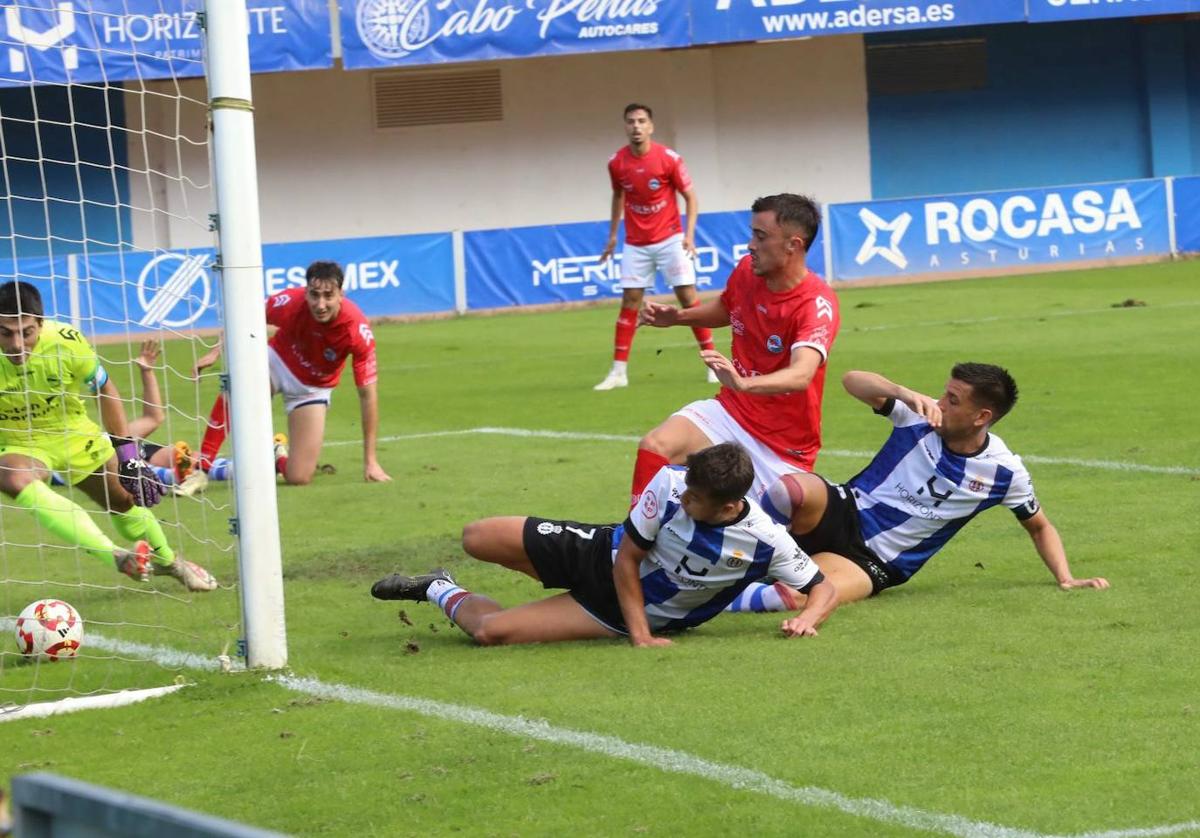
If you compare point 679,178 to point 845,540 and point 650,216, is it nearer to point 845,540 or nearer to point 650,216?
Answer: point 650,216

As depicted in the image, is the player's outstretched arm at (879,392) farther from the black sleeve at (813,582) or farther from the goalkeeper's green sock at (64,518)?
the goalkeeper's green sock at (64,518)

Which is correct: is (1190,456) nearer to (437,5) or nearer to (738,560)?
(738,560)

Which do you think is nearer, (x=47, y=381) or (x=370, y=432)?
(x=47, y=381)

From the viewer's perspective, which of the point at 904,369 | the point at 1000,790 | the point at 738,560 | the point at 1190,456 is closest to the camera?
the point at 1000,790

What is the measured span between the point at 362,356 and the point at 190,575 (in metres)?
3.66

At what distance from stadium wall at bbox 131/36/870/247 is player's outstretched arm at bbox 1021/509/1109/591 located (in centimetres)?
2300

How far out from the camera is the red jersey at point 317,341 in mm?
11312

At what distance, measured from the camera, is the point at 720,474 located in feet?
20.0

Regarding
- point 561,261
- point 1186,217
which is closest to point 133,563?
point 561,261

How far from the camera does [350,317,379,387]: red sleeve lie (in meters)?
11.3

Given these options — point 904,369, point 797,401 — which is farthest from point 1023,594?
point 904,369

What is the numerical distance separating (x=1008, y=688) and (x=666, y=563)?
4.44ft

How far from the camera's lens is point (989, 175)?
32094 millimetres

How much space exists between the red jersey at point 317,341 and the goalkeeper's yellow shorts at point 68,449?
3.10 meters
